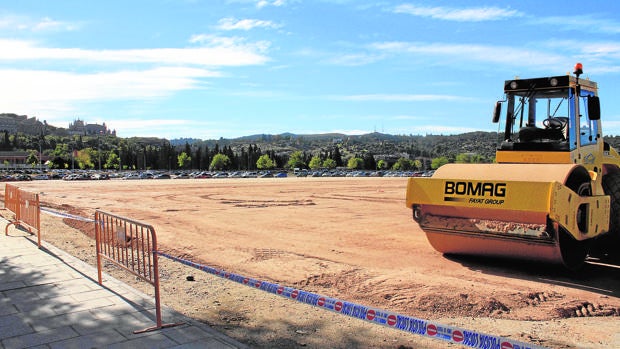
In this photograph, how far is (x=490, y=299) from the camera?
22.5ft

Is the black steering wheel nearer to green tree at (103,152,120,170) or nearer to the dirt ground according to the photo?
the dirt ground

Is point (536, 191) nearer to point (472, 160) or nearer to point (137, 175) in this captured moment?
point (472, 160)

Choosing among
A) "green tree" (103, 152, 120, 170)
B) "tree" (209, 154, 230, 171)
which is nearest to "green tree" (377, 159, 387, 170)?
"tree" (209, 154, 230, 171)

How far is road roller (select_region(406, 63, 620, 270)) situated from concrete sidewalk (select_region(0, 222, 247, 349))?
4.83 meters

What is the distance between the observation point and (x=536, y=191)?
24.1 ft

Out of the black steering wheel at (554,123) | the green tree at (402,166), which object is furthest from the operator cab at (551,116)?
the green tree at (402,166)

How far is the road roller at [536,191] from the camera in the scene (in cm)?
748

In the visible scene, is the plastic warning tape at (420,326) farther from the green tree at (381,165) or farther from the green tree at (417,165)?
the green tree at (417,165)

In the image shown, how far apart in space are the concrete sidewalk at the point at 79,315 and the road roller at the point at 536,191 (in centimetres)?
483

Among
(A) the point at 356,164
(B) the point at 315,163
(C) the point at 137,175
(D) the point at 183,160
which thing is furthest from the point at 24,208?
(A) the point at 356,164

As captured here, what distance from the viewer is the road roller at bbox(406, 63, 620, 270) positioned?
24.5 feet

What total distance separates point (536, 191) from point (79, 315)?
6.69 metres

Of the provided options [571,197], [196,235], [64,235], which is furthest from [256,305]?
[64,235]

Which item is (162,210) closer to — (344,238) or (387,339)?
(344,238)
